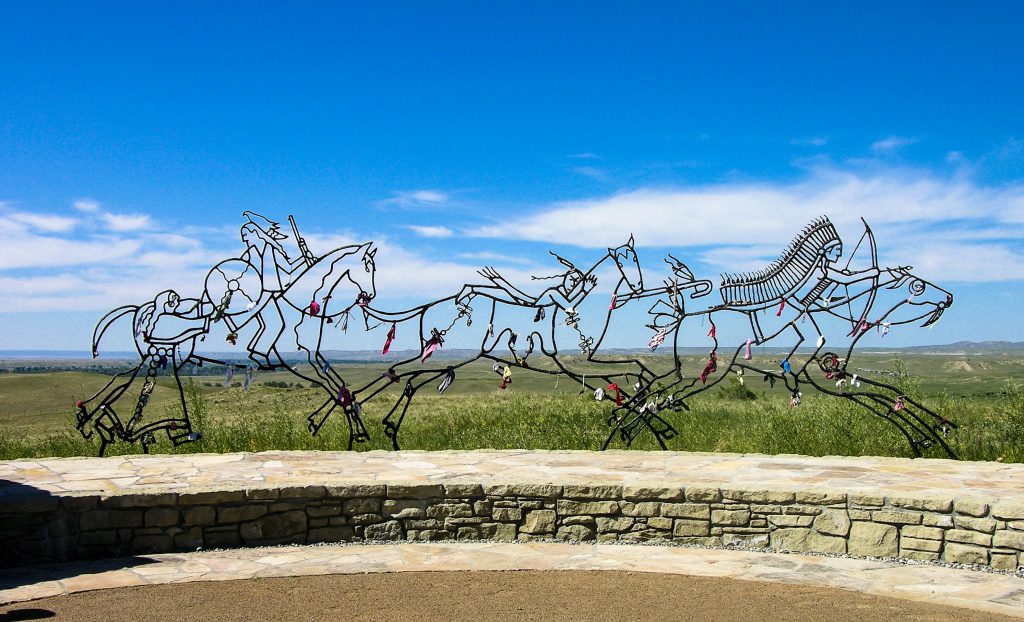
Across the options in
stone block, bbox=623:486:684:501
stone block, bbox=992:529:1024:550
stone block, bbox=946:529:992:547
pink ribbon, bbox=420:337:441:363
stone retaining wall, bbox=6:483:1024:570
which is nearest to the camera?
stone block, bbox=992:529:1024:550

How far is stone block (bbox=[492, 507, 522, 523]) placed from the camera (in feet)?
25.8

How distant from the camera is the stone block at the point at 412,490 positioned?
780cm

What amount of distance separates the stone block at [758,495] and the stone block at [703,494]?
2.3 inches

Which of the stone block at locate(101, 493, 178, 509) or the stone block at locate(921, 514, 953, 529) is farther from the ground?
the stone block at locate(101, 493, 178, 509)

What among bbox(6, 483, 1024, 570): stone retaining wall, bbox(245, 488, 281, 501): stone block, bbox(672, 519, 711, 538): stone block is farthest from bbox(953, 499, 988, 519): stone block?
bbox(245, 488, 281, 501): stone block

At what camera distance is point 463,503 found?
7.87 meters

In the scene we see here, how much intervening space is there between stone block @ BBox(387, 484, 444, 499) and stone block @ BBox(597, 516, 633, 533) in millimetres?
1405

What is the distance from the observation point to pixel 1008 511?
22.7 feet

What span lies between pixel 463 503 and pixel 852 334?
17.1ft

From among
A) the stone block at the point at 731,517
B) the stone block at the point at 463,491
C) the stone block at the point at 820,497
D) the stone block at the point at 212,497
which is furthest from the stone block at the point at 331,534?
the stone block at the point at 820,497

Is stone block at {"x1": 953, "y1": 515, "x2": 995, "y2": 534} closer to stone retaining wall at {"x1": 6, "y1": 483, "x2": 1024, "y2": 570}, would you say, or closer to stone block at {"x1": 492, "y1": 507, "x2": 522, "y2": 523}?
stone retaining wall at {"x1": 6, "y1": 483, "x2": 1024, "y2": 570}

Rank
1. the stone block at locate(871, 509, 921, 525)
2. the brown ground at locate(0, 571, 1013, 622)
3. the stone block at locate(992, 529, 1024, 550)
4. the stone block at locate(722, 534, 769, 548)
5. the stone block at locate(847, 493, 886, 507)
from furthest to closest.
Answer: the stone block at locate(722, 534, 769, 548) → the stone block at locate(847, 493, 886, 507) → the stone block at locate(871, 509, 921, 525) → the stone block at locate(992, 529, 1024, 550) → the brown ground at locate(0, 571, 1013, 622)

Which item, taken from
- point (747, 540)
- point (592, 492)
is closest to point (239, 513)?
point (592, 492)

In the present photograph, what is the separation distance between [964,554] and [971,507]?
0.37 metres
